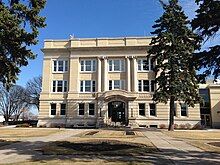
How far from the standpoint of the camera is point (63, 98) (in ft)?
169

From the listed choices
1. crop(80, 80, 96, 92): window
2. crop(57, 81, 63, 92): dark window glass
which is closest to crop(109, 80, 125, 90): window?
crop(80, 80, 96, 92): window

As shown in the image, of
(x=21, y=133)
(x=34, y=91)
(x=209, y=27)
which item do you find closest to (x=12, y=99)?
(x=34, y=91)

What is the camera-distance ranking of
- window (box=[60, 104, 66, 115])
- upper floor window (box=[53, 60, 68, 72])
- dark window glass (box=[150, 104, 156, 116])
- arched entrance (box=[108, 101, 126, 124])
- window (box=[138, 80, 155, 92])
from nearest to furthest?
1. arched entrance (box=[108, 101, 126, 124])
2. dark window glass (box=[150, 104, 156, 116])
3. window (box=[138, 80, 155, 92])
4. window (box=[60, 104, 66, 115])
5. upper floor window (box=[53, 60, 68, 72])

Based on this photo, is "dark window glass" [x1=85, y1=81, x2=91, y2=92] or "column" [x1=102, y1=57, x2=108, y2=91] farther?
"dark window glass" [x1=85, y1=81, x2=91, y2=92]

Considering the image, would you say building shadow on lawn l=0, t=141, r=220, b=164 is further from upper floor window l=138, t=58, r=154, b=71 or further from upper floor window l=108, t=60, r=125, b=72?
upper floor window l=108, t=60, r=125, b=72

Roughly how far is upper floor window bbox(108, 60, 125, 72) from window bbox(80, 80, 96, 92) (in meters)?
4.02

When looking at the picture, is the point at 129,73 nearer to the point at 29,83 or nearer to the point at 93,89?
the point at 93,89

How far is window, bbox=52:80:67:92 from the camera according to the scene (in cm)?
5228

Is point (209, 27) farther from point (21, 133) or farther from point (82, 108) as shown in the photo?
point (82, 108)

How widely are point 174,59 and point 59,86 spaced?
73.0 ft

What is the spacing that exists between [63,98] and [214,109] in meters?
27.3

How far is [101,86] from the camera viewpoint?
168 feet

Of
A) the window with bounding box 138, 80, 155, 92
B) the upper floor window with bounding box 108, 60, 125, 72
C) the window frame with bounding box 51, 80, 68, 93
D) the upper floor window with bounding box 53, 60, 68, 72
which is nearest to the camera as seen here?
the window with bounding box 138, 80, 155, 92

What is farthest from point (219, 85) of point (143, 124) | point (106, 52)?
point (106, 52)
